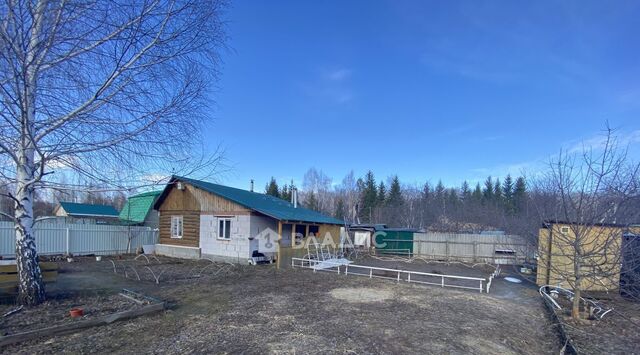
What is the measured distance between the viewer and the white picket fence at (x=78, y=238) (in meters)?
16.0

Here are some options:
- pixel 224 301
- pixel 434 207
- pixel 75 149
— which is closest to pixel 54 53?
pixel 75 149

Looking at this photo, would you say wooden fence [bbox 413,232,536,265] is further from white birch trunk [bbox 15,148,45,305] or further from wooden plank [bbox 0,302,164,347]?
white birch trunk [bbox 15,148,45,305]

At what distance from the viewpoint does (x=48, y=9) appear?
203 inches

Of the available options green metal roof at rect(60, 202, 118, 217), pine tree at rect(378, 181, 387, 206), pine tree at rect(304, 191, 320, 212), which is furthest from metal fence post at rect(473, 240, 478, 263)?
pine tree at rect(304, 191, 320, 212)

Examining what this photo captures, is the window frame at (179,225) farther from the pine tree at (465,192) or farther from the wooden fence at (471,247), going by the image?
the pine tree at (465,192)

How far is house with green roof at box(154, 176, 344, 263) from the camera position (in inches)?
664

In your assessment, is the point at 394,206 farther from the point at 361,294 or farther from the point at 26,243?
the point at 26,243

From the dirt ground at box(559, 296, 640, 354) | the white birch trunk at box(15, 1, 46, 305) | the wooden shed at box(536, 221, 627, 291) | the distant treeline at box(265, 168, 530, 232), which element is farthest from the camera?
the distant treeline at box(265, 168, 530, 232)

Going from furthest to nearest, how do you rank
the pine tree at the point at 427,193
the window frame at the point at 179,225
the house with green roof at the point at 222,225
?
the pine tree at the point at 427,193
the window frame at the point at 179,225
the house with green roof at the point at 222,225

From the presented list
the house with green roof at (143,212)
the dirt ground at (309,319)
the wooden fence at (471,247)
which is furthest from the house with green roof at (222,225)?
the wooden fence at (471,247)

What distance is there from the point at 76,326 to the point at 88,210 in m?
27.2

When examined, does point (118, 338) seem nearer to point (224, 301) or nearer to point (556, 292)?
point (224, 301)

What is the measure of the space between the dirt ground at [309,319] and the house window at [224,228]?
4.88 m

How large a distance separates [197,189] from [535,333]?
16562 millimetres
